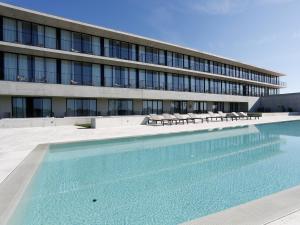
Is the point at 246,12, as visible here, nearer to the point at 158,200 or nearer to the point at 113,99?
the point at 113,99

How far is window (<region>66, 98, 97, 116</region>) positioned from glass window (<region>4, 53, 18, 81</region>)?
582cm

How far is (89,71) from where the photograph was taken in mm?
26375

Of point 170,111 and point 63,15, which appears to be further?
point 170,111

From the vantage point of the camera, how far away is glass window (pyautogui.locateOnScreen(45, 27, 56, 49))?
23406mm

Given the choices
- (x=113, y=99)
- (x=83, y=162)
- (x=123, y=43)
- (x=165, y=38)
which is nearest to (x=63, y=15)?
(x=123, y=43)

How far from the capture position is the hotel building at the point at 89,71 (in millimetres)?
21781

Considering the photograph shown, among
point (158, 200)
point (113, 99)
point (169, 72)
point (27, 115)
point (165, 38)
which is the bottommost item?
point (158, 200)

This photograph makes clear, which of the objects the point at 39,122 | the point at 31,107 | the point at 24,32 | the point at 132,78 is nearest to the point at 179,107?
the point at 132,78

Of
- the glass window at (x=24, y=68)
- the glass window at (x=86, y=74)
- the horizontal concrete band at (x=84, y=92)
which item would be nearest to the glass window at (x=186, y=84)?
the horizontal concrete band at (x=84, y=92)

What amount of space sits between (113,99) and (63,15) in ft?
35.3

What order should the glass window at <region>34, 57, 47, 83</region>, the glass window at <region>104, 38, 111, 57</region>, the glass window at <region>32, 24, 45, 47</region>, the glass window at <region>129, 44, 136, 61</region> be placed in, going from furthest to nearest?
the glass window at <region>129, 44, 136, 61</region> < the glass window at <region>104, 38, 111, 57</region> < the glass window at <region>34, 57, 47, 83</region> < the glass window at <region>32, 24, 45, 47</region>

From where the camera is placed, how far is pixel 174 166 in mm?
8914

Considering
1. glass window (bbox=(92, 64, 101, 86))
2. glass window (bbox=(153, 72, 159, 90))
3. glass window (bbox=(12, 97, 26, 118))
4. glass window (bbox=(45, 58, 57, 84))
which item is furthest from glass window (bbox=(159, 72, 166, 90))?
glass window (bbox=(12, 97, 26, 118))

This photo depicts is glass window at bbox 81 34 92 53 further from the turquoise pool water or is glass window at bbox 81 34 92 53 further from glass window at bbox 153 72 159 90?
the turquoise pool water
